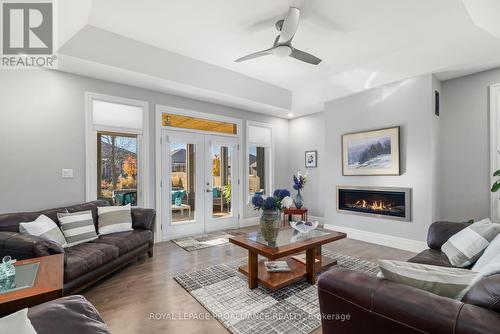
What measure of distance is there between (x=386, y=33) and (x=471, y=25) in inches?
38.0

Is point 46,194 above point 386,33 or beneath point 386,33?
beneath

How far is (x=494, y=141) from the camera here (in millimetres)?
3586

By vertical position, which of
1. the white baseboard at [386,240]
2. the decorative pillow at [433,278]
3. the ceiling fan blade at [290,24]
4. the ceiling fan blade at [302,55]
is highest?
the ceiling fan blade at [290,24]

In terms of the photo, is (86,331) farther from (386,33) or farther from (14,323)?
(386,33)

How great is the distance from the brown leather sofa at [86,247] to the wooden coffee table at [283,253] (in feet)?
4.52

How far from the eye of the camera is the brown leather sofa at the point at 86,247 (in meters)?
2.19

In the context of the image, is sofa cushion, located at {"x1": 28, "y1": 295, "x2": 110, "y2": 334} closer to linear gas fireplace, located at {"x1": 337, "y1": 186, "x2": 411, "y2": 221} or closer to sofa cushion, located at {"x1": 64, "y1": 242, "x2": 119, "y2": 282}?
sofa cushion, located at {"x1": 64, "y1": 242, "x2": 119, "y2": 282}

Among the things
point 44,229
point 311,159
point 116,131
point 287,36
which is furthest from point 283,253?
point 311,159

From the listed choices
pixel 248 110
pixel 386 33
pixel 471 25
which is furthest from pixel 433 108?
pixel 248 110

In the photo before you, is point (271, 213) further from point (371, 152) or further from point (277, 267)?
point (371, 152)

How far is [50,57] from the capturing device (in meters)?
3.15

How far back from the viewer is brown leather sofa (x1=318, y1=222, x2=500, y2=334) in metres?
1.01

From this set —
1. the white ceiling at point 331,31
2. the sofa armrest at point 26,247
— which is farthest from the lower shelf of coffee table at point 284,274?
the white ceiling at point 331,31

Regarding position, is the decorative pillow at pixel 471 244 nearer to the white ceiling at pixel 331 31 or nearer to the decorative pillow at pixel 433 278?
the decorative pillow at pixel 433 278
